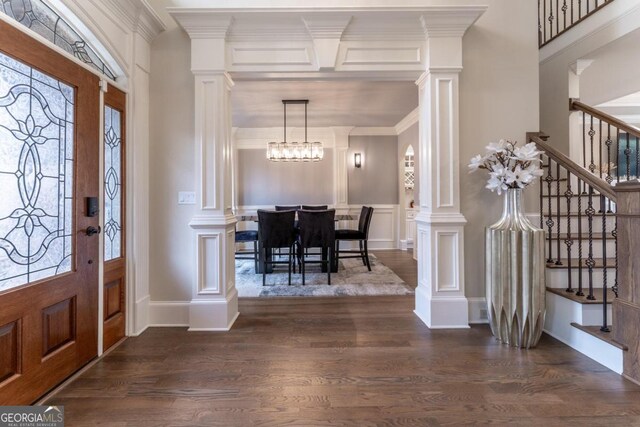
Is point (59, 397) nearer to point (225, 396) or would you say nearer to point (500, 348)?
point (225, 396)

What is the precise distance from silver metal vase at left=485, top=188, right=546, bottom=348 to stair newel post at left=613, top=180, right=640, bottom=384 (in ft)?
1.37

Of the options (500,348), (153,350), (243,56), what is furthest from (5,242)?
(500,348)

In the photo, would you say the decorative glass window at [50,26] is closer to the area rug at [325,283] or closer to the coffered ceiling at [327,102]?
the coffered ceiling at [327,102]

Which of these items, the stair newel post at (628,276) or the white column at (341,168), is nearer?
the stair newel post at (628,276)

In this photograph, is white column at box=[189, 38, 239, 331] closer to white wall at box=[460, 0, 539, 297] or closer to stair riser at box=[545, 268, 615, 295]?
white wall at box=[460, 0, 539, 297]

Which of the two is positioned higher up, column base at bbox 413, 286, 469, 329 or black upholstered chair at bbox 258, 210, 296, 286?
black upholstered chair at bbox 258, 210, 296, 286

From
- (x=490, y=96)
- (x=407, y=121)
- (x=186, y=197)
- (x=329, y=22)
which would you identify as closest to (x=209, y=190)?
(x=186, y=197)

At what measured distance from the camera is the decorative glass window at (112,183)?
7.82 feet

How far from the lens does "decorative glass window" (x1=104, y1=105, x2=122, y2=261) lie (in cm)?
238

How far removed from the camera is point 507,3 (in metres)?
2.85

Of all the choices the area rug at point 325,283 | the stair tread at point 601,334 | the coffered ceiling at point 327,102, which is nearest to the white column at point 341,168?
the coffered ceiling at point 327,102

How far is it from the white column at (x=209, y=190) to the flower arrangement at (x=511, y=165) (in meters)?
2.11

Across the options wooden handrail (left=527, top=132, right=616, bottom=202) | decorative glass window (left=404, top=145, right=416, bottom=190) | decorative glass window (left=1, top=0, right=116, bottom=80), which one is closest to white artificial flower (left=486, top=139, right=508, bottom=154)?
wooden handrail (left=527, top=132, right=616, bottom=202)

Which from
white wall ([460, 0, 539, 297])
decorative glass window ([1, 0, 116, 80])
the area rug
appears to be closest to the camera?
decorative glass window ([1, 0, 116, 80])
